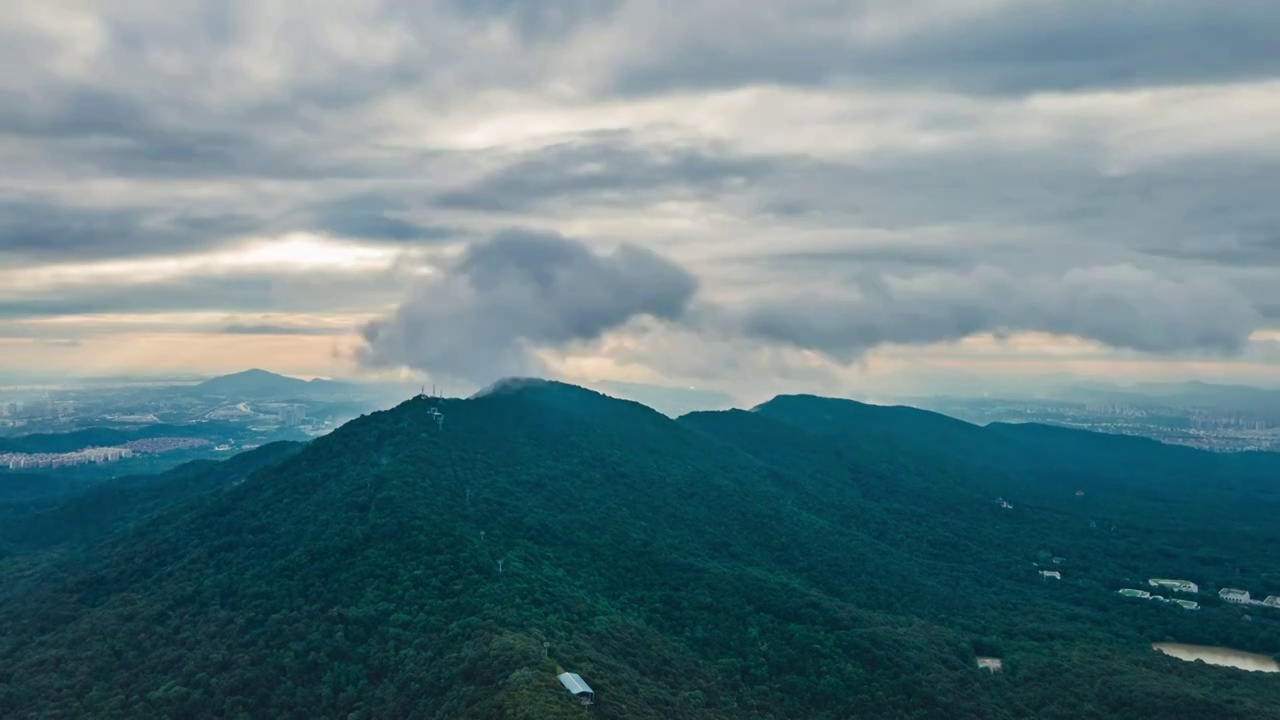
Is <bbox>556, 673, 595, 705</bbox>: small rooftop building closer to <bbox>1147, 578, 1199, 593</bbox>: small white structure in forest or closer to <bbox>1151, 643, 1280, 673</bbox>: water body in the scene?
<bbox>1151, 643, 1280, 673</bbox>: water body

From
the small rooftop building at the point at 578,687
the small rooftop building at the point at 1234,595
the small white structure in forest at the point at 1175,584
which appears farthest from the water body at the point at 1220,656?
the small rooftop building at the point at 578,687

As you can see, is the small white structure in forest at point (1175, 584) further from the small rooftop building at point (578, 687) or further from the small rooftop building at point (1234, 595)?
the small rooftop building at point (578, 687)

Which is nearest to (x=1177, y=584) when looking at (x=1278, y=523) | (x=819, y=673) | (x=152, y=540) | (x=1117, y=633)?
(x=1117, y=633)

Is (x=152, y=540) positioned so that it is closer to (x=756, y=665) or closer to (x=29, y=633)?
(x=29, y=633)

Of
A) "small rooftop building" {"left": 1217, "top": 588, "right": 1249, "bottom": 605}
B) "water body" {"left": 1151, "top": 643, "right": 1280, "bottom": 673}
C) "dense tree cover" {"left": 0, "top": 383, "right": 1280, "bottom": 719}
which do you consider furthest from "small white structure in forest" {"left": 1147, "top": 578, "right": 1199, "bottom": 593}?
"water body" {"left": 1151, "top": 643, "right": 1280, "bottom": 673}

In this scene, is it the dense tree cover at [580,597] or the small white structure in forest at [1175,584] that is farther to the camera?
the small white structure in forest at [1175,584]

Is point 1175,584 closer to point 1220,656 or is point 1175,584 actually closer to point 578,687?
point 1220,656
